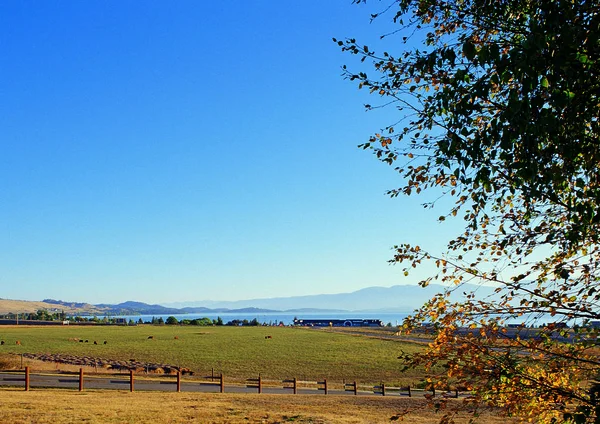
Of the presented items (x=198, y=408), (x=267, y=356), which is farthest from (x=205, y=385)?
(x=267, y=356)

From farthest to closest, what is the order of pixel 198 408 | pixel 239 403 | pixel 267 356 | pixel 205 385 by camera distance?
pixel 267 356
pixel 205 385
pixel 239 403
pixel 198 408

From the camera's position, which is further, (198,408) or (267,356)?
(267,356)

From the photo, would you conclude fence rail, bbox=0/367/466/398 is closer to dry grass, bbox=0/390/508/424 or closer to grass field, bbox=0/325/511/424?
grass field, bbox=0/325/511/424

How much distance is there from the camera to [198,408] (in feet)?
73.0

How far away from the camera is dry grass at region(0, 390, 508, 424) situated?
745 inches

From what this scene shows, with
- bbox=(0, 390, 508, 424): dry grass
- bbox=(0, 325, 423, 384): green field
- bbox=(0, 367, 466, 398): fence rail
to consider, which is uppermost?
bbox=(0, 390, 508, 424): dry grass

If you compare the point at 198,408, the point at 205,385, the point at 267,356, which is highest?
the point at 198,408

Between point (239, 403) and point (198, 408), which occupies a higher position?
point (198, 408)

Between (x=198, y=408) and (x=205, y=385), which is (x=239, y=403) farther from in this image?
(x=205, y=385)

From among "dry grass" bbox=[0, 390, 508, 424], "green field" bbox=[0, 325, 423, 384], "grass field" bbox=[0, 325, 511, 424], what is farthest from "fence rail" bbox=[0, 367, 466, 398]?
"green field" bbox=[0, 325, 423, 384]

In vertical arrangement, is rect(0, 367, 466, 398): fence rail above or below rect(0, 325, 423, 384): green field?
above

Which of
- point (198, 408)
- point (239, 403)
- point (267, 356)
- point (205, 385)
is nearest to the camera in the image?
point (198, 408)

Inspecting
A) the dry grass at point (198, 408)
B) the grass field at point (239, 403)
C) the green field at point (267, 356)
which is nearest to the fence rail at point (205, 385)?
the grass field at point (239, 403)

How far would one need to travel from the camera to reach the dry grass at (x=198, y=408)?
18922mm
